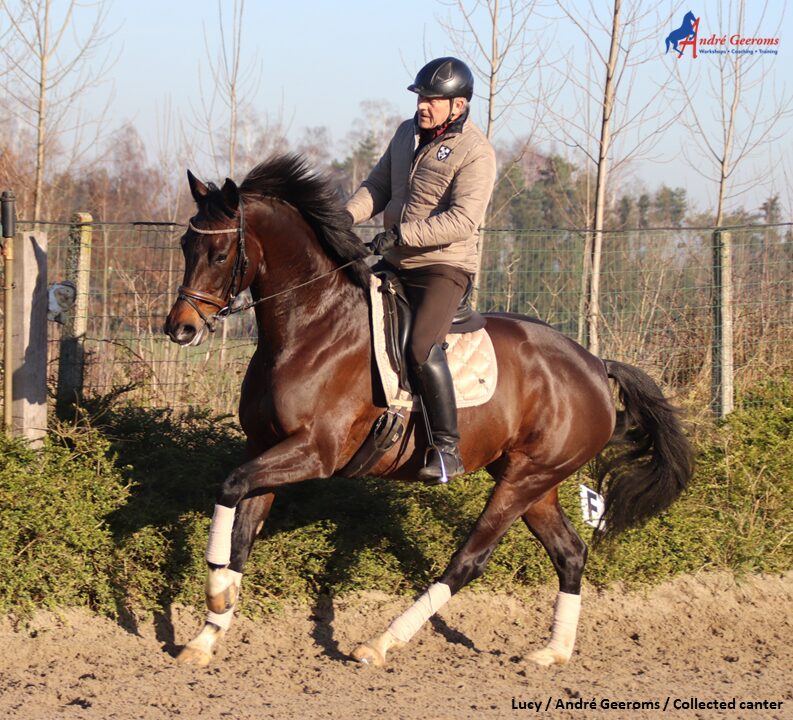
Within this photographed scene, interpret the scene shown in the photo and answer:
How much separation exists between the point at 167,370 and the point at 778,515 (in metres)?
4.74

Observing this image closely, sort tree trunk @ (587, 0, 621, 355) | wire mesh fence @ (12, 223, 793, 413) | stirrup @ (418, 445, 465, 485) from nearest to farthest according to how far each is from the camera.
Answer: stirrup @ (418, 445, 465, 485), wire mesh fence @ (12, 223, 793, 413), tree trunk @ (587, 0, 621, 355)

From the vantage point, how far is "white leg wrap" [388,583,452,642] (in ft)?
17.3

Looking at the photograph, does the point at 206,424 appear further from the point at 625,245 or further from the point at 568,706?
the point at 625,245

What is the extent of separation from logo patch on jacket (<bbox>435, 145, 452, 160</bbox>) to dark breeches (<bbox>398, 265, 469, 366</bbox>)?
1.89 feet

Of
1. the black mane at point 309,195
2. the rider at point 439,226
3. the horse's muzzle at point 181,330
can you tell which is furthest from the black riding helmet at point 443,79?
the horse's muzzle at point 181,330

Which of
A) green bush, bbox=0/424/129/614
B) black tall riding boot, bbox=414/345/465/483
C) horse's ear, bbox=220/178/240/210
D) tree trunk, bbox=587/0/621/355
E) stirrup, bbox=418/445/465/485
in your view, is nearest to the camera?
horse's ear, bbox=220/178/240/210

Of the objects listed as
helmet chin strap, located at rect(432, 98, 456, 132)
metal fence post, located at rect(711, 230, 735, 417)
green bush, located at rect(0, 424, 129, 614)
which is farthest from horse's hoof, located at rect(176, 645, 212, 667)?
metal fence post, located at rect(711, 230, 735, 417)

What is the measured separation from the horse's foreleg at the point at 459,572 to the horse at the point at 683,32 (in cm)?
585

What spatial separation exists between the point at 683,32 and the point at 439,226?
20.1 feet

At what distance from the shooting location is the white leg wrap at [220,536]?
191 inches

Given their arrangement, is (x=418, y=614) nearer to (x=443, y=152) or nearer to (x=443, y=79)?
(x=443, y=152)

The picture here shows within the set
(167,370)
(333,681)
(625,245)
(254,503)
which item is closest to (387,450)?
(254,503)

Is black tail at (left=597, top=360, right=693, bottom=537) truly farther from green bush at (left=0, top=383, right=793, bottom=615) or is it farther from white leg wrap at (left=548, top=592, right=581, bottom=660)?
white leg wrap at (left=548, top=592, right=581, bottom=660)

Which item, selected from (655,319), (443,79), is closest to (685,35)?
(655,319)
